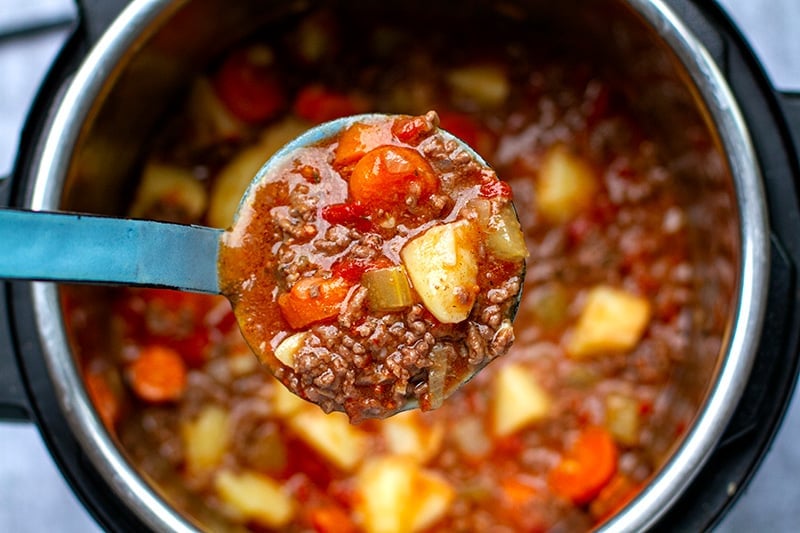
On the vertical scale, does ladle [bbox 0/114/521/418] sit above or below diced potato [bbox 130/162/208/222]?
above

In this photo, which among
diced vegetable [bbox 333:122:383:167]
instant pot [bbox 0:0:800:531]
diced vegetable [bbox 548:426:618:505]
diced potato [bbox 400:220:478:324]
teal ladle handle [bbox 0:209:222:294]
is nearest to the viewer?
teal ladle handle [bbox 0:209:222:294]

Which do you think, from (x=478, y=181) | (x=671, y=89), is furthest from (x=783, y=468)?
(x=478, y=181)

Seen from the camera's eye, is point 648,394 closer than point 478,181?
No

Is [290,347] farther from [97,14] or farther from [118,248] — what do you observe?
[97,14]

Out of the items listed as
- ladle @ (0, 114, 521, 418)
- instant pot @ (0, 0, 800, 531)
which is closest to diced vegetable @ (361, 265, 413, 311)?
ladle @ (0, 114, 521, 418)

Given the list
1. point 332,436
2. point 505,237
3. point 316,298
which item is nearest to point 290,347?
point 316,298

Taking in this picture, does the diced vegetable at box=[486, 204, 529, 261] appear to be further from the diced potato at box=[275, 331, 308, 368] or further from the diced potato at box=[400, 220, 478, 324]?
the diced potato at box=[275, 331, 308, 368]

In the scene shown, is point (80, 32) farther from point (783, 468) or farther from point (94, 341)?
point (783, 468)
